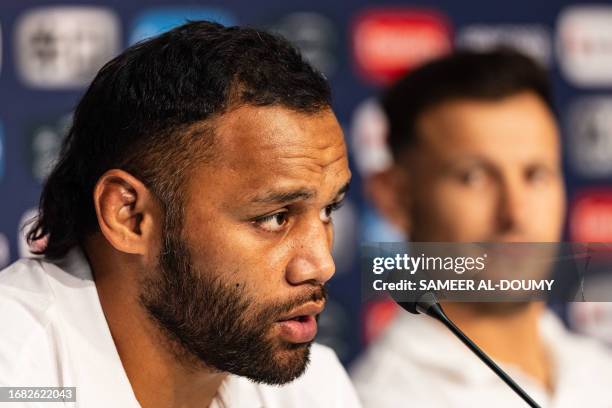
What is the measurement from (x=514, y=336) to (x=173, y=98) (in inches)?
34.9

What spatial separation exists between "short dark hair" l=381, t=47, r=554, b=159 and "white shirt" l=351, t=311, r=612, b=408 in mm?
399

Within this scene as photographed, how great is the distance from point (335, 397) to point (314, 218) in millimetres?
325

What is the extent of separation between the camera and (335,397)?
1.38 m

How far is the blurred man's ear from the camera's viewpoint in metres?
2.06

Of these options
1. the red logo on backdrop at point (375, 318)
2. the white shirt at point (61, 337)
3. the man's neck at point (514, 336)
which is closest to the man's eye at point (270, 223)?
the white shirt at point (61, 337)

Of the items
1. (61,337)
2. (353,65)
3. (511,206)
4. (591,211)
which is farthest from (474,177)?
(61,337)

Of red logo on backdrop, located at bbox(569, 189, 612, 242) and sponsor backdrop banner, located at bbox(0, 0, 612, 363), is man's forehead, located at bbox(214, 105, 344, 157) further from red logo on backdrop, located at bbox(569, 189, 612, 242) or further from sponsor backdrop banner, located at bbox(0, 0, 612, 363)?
red logo on backdrop, located at bbox(569, 189, 612, 242)

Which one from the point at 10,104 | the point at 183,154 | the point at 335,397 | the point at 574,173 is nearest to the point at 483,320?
the point at 335,397

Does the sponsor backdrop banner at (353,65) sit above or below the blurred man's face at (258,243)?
below

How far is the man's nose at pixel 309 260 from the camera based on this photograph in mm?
1143

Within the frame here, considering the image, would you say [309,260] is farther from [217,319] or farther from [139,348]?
[139,348]

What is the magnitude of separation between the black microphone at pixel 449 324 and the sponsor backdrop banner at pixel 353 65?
1332 millimetres

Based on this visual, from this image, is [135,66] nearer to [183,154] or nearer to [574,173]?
[183,154]

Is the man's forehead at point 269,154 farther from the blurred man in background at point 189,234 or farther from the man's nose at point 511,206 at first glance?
the man's nose at point 511,206
